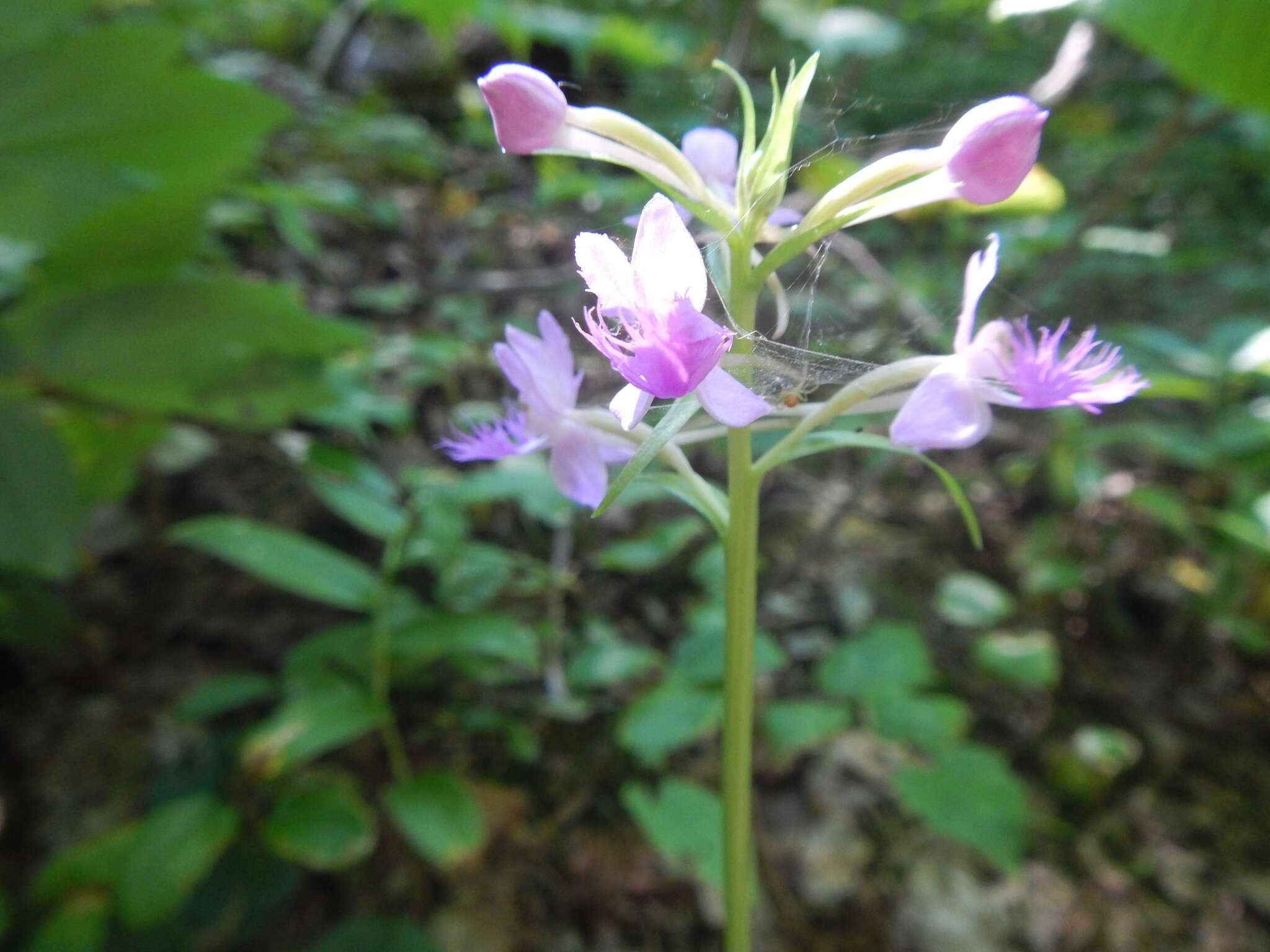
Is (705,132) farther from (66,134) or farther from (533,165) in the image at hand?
(533,165)

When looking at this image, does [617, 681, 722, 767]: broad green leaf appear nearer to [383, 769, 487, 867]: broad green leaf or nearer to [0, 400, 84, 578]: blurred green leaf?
[383, 769, 487, 867]: broad green leaf

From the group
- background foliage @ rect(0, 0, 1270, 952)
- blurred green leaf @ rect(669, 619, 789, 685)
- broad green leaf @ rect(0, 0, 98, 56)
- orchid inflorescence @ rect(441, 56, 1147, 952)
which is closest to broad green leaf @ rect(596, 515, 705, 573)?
background foliage @ rect(0, 0, 1270, 952)

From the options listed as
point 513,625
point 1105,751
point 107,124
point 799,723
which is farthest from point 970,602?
point 107,124

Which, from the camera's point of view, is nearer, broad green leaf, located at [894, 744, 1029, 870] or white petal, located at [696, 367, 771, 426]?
white petal, located at [696, 367, 771, 426]

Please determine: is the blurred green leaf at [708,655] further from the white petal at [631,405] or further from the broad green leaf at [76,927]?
the broad green leaf at [76,927]

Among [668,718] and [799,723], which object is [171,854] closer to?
[668,718]

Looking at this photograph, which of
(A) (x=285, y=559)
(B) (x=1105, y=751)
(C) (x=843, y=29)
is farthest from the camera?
(C) (x=843, y=29)
